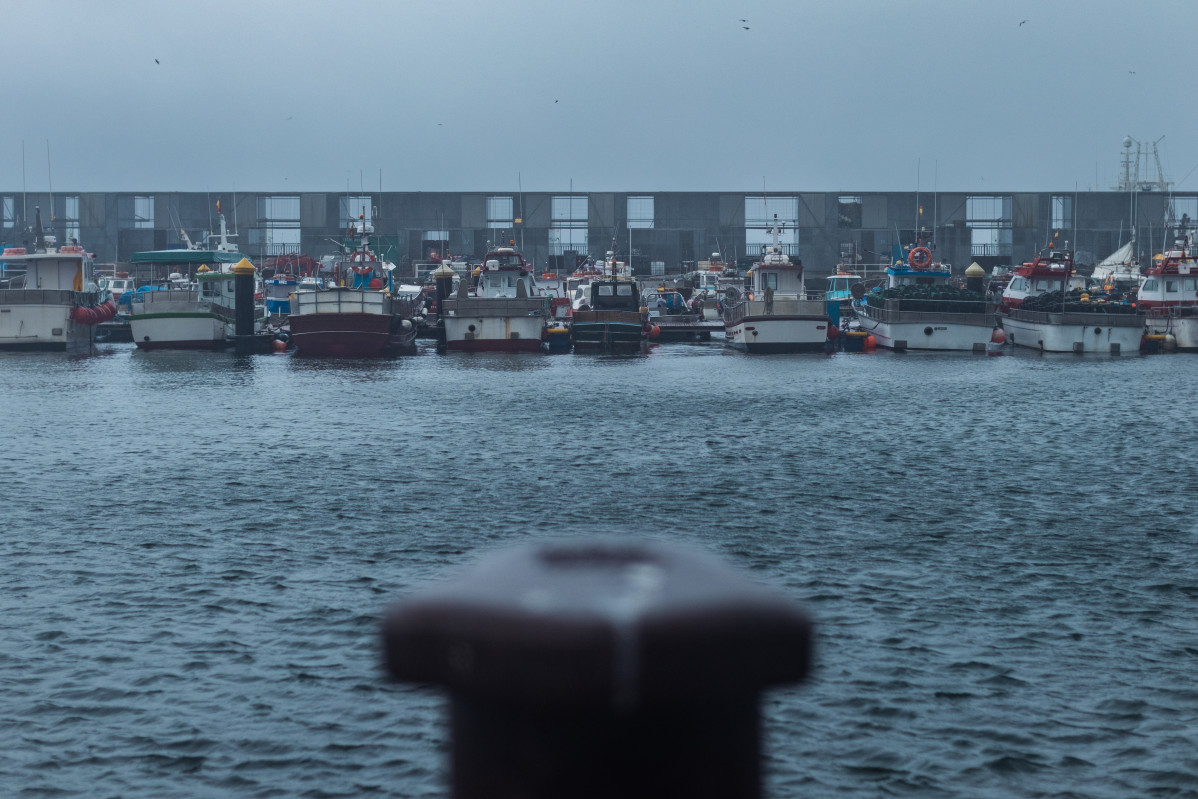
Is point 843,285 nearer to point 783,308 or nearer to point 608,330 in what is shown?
point 783,308

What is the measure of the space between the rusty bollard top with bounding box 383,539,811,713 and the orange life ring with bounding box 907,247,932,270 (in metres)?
Answer: 62.5

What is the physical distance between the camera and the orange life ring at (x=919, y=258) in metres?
A: 61.7

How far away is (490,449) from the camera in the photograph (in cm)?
2541

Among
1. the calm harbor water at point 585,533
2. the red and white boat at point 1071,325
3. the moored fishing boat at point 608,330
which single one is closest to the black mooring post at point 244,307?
the moored fishing boat at point 608,330

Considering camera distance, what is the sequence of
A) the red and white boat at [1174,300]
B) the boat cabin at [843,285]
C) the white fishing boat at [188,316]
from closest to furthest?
the white fishing boat at [188,316]
the red and white boat at [1174,300]
the boat cabin at [843,285]

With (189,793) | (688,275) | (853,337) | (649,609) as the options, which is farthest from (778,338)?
(649,609)

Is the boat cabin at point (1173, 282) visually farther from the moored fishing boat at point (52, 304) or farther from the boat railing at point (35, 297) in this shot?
the boat railing at point (35, 297)

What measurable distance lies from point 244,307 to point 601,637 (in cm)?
5726

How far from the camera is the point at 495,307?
2181 inches

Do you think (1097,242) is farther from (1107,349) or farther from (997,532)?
(997,532)

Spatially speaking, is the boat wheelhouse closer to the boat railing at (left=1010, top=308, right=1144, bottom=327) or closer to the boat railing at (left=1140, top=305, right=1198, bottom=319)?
the boat railing at (left=1010, top=308, right=1144, bottom=327)

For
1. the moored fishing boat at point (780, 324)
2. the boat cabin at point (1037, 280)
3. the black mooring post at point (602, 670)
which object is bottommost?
the black mooring post at point (602, 670)

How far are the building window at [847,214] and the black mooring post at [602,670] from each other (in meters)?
106

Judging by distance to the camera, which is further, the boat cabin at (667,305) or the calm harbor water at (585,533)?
the boat cabin at (667,305)
